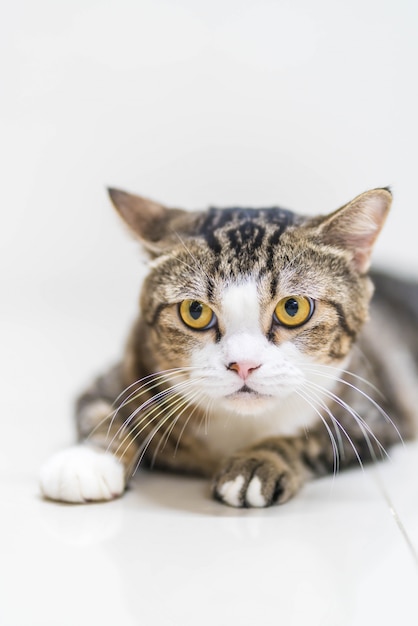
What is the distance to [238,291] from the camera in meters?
1.32

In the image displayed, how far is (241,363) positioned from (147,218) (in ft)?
1.46

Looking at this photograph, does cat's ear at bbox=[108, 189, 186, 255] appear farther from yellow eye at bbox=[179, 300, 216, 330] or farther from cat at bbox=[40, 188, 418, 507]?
yellow eye at bbox=[179, 300, 216, 330]

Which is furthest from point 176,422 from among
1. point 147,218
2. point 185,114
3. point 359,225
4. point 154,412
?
point 185,114

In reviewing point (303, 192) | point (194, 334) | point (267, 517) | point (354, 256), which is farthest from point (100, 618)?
point (303, 192)

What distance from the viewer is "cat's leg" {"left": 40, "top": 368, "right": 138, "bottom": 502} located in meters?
1.40

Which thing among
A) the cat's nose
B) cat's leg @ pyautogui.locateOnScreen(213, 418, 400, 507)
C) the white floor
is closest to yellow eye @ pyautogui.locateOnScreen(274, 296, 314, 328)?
the cat's nose

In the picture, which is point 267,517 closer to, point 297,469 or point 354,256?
point 297,469

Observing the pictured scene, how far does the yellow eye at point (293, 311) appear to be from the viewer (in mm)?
1331

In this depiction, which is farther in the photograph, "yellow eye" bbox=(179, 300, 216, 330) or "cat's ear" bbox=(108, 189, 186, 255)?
"cat's ear" bbox=(108, 189, 186, 255)

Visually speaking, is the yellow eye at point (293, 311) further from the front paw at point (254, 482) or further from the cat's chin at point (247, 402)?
the front paw at point (254, 482)

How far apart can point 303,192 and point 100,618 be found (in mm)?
1733

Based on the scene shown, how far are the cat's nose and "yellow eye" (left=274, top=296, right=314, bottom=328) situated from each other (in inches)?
4.1

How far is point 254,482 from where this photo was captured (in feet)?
4.54

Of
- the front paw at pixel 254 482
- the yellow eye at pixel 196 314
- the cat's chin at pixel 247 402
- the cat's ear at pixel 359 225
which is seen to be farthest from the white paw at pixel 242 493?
the cat's ear at pixel 359 225
